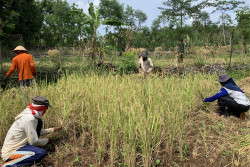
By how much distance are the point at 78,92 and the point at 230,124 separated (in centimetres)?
253

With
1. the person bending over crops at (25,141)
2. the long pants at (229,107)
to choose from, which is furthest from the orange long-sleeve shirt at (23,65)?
the long pants at (229,107)

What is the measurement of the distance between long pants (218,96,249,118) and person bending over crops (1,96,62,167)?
9.34 feet

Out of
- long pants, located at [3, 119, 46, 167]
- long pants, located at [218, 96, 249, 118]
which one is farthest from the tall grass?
long pants, located at [3, 119, 46, 167]

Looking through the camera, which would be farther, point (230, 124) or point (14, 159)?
point (230, 124)

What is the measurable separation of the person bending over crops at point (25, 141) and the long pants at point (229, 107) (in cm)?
285

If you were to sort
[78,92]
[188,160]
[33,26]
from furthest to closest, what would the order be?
[33,26] → [78,92] → [188,160]

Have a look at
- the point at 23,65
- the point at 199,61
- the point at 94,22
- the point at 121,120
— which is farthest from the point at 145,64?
the point at 199,61

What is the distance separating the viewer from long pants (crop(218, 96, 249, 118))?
3.25 meters

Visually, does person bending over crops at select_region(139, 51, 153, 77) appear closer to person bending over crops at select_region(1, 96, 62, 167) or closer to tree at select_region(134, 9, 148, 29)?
person bending over crops at select_region(1, 96, 62, 167)

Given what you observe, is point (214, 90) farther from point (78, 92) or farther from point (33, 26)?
point (33, 26)

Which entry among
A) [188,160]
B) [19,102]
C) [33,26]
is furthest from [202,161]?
[33,26]

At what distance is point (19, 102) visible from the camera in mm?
3469

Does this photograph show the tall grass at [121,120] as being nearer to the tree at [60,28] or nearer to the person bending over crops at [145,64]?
the person bending over crops at [145,64]

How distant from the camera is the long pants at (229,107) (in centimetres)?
Result: 325
